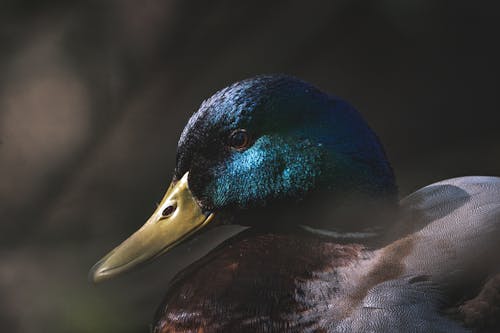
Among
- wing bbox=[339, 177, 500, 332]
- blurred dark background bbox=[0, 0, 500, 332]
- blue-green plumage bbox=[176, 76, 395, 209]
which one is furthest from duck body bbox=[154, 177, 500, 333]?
blurred dark background bbox=[0, 0, 500, 332]

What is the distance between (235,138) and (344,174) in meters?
0.24

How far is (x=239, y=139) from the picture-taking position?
69.6 inches

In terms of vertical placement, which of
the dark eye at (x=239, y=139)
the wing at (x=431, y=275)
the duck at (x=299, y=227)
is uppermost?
the dark eye at (x=239, y=139)

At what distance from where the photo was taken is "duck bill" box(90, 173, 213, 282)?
5.99ft

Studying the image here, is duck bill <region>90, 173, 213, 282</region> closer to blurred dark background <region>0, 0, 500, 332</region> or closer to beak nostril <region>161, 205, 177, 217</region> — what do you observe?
beak nostril <region>161, 205, 177, 217</region>

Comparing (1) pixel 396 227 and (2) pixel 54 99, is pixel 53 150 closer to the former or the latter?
(2) pixel 54 99

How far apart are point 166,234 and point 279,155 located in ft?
0.99

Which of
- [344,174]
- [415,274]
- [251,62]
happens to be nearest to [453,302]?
[415,274]

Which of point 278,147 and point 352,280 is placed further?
point 278,147

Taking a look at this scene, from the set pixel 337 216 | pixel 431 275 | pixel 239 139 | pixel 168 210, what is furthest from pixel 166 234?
pixel 431 275

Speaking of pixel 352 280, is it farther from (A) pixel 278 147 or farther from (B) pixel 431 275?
(A) pixel 278 147

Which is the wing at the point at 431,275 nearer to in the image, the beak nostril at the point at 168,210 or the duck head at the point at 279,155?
the duck head at the point at 279,155

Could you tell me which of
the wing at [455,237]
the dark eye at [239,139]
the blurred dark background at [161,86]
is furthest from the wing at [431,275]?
the blurred dark background at [161,86]

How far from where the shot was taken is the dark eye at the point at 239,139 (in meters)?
1.76
